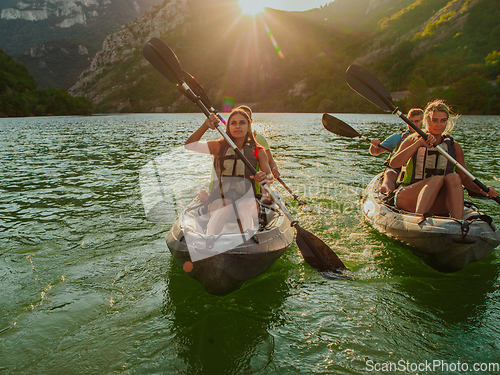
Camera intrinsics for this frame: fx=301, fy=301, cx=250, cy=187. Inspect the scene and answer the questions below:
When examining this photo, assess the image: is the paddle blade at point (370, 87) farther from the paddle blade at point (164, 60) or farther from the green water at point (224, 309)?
the paddle blade at point (164, 60)

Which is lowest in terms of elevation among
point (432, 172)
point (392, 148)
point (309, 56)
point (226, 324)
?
point (226, 324)

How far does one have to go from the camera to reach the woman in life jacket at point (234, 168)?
4336 mm

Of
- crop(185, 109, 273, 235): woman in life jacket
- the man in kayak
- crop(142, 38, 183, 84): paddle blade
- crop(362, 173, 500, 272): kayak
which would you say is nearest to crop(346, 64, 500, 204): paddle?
the man in kayak

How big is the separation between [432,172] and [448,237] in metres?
1.51

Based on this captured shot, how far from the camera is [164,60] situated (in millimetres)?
5301

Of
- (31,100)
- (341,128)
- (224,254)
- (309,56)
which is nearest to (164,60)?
(224,254)

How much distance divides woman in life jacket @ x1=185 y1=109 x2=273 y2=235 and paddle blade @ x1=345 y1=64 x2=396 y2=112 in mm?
3207

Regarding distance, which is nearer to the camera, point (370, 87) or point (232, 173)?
point (232, 173)

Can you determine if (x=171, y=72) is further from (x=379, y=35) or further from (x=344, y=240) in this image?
(x=379, y=35)

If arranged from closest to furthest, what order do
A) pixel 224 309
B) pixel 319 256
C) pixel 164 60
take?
1. pixel 224 309
2. pixel 319 256
3. pixel 164 60

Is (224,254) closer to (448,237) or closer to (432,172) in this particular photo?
(448,237)

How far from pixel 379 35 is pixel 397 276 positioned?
142508 mm

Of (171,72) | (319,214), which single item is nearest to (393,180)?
(319,214)

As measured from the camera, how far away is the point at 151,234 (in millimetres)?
6129
